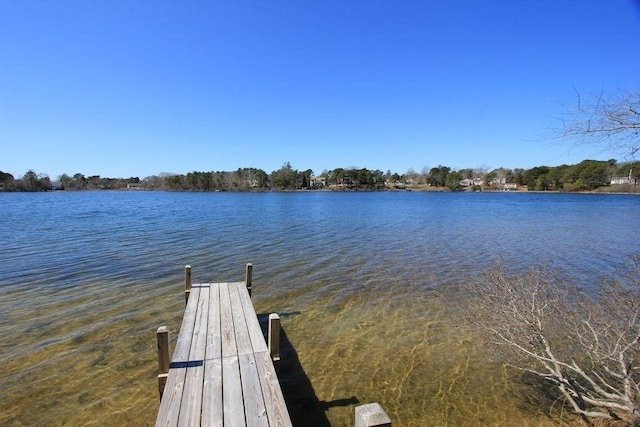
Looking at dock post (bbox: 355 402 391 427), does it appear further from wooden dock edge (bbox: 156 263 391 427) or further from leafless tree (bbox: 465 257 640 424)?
leafless tree (bbox: 465 257 640 424)

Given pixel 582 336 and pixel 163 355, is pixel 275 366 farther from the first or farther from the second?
pixel 582 336

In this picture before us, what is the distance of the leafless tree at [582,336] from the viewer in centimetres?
396

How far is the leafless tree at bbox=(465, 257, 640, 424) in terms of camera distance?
3961 mm

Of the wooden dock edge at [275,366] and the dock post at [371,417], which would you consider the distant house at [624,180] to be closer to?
the wooden dock edge at [275,366]

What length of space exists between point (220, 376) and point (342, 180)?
512ft

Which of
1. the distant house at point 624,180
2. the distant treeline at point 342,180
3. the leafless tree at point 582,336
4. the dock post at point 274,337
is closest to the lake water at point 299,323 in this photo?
the leafless tree at point 582,336

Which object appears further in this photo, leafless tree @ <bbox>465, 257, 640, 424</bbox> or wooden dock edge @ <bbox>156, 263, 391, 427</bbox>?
leafless tree @ <bbox>465, 257, 640, 424</bbox>

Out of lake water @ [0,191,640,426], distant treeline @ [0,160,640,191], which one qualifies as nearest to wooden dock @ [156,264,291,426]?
lake water @ [0,191,640,426]

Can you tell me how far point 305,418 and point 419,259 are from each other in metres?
11.7

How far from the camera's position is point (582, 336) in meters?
4.56

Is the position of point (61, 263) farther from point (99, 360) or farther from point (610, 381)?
point (610, 381)

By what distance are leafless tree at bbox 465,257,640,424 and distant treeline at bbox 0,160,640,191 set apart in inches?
5256

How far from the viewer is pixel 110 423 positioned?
467 centimetres

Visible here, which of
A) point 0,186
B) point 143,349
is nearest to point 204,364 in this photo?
point 143,349
